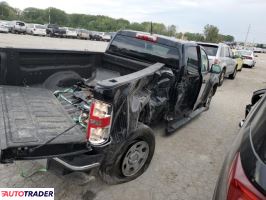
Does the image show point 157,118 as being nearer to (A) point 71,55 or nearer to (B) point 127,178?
(B) point 127,178

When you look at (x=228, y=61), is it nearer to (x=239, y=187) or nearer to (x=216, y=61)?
(x=216, y=61)

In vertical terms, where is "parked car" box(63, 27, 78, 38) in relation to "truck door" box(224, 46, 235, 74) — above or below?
below

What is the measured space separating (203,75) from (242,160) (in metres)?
4.27

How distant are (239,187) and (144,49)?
373 cm

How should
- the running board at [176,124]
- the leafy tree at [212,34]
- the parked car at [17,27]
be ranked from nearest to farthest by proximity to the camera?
1. the running board at [176,124]
2. the parked car at [17,27]
3. the leafy tree at [212,34]

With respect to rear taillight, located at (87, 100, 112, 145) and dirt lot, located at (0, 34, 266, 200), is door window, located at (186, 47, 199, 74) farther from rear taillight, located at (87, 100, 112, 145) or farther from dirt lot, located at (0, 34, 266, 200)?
rear taillight, located at (87, 100, 112, 145)

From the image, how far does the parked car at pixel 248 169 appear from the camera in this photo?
1.53 m

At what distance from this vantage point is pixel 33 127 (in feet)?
9.29

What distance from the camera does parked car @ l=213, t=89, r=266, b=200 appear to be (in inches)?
60.2

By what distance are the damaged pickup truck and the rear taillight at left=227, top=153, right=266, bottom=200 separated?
141 cm

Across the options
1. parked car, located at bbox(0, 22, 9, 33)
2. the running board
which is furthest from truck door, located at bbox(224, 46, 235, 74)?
parked car, located at bbox(0, 22, 9, 33)

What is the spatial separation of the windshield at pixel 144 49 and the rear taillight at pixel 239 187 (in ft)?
10.3

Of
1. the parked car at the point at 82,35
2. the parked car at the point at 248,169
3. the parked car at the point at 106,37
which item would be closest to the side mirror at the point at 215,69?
the parked car at the point at 248,169

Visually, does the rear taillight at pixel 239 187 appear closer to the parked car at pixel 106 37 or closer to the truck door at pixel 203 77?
the truck door at pixel 203 77
